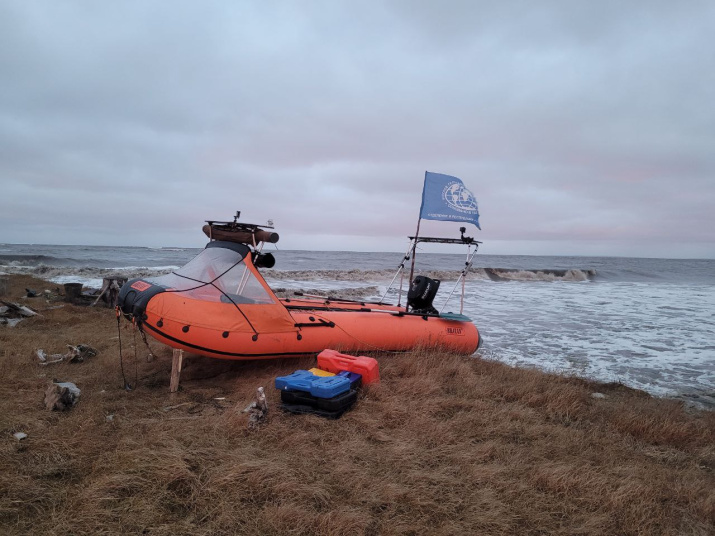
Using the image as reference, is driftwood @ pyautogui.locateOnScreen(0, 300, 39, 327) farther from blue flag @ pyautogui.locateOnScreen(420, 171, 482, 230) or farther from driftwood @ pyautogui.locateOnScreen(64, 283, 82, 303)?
blue flag @ pyautogui.locateOnScreen(420, 171, 482, 230)

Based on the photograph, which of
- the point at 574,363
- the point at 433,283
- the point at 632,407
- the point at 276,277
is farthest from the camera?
the point at 276,277

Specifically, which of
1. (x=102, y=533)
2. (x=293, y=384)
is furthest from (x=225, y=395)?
(x=102, y=533)

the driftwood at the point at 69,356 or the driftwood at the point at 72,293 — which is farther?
the driftwood at the point at 72,293

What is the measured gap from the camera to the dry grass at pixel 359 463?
8.00 feet

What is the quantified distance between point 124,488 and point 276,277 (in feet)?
77.0

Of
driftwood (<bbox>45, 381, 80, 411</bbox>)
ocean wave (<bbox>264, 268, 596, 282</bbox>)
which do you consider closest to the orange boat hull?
driftwood (<bbox>45, 381, 80, 411</bbox>)

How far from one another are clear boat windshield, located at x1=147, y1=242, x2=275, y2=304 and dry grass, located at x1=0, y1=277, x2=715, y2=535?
3.66ft

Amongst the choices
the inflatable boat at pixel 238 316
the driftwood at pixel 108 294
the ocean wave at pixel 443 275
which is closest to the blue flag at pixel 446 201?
the inflatable boat at pixel 238 316

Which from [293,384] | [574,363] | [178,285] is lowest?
[574,363]

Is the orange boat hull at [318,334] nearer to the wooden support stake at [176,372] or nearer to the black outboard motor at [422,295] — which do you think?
the wooden support stake at [176,372]

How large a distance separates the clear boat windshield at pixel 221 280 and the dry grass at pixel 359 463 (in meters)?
1.12

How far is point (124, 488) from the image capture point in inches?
101

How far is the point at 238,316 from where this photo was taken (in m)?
5.04

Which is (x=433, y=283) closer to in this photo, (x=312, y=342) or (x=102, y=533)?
(x=312, y=342)
